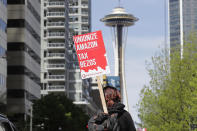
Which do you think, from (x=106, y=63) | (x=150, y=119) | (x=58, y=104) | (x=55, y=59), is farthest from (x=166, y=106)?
(x=55, y=59)

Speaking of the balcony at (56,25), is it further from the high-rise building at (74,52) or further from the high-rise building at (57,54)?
the high-rise building at (74,52)

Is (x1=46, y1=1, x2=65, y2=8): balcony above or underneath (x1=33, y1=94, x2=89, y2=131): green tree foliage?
above

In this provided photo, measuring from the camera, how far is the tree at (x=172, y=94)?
138 ft

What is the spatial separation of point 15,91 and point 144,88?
128 feet

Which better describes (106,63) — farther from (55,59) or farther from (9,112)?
(55,59)

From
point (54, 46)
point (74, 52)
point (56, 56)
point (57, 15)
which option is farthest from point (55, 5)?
point (74, 52)

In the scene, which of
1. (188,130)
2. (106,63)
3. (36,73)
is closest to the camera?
(106,63)

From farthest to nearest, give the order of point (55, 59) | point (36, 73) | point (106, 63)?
point (55, 59), point (36, 73), point (106, 63)

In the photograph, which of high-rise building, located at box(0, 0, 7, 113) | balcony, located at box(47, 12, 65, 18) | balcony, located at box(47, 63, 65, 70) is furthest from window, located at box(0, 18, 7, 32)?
balcony, located at box(47, 63, 65, 70)

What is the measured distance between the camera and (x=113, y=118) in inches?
331

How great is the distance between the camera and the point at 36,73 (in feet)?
308

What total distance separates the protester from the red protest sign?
1.02 m

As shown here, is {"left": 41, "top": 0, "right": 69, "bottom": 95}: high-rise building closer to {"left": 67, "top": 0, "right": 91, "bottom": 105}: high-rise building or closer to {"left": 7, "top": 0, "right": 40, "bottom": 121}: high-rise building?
{"left": 67, "top": 0, "right": 91, "bottom": 105}: high-rise building

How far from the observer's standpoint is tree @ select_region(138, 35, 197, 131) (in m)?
42.2
